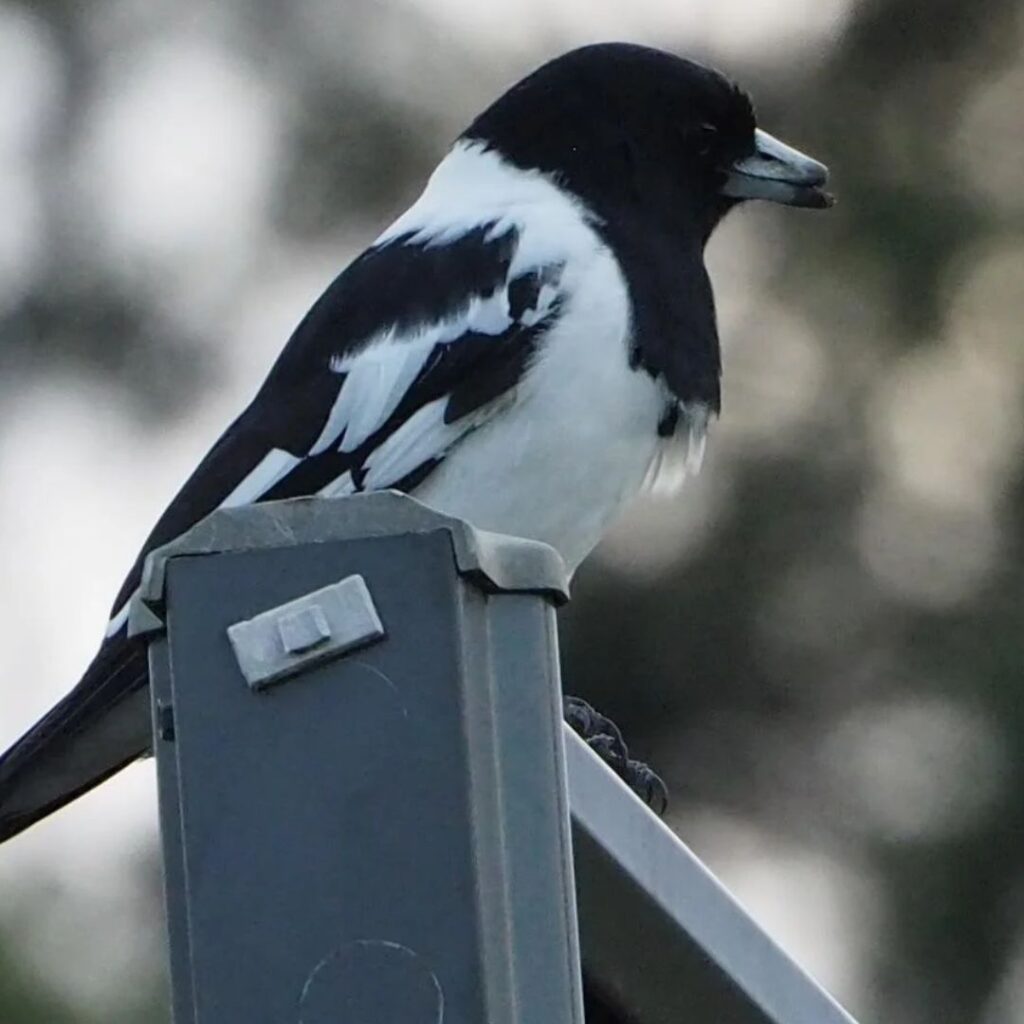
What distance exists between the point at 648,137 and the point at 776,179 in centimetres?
13

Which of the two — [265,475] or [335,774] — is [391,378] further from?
[335,774]

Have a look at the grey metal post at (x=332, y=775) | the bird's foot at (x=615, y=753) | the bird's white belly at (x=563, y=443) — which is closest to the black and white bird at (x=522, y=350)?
the bird's white belly at (x=563, y=443)

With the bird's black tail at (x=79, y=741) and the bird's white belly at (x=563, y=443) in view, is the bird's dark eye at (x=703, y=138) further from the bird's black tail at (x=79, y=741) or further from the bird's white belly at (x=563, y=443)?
the bird's black tail at (x=79, y=741)

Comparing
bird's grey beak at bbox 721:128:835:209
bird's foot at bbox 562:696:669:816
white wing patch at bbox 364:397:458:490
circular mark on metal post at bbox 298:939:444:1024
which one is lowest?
bird's foot at bbox 562:696:669:816

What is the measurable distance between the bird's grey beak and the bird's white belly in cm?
41

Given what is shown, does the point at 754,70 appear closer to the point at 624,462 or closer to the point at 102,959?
the point at 102,959

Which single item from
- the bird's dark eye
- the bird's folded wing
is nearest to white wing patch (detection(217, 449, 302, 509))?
the bird's folded wing

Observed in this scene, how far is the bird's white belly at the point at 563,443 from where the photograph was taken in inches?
90.9

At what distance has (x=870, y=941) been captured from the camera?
5656mm

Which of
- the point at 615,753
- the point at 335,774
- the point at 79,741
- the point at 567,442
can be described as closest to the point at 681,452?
the point at 567,442

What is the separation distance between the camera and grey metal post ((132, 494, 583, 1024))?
108 centimetres

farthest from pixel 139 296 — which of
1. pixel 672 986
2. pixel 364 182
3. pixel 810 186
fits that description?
pixel 672 986

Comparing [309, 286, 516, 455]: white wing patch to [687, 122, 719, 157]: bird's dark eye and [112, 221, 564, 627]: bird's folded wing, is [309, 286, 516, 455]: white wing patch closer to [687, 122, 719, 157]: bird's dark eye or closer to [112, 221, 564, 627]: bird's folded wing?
[112, 221, 564, 627]: bird's folded wing

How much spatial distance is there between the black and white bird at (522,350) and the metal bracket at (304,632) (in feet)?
3.55
